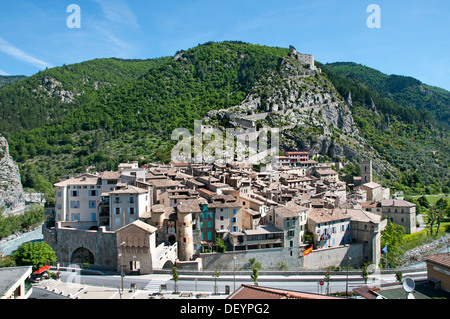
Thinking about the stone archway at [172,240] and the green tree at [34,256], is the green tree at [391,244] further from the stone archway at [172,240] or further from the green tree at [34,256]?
the green tree at [34,256]

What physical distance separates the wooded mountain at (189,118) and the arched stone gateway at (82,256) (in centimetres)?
4685

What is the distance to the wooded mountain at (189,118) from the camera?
96.5 metres

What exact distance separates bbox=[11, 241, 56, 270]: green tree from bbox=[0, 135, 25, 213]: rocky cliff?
157ft

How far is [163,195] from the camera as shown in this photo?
36500 millimetres

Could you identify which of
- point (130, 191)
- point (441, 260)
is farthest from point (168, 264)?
point (441, 260)

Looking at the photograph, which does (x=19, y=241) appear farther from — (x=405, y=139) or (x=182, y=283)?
(x=405, y=139)

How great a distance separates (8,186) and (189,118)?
169 ft

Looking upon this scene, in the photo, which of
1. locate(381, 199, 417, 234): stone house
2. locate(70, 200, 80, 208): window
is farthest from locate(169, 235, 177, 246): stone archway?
locate(381, 199, 417, 234): stone house

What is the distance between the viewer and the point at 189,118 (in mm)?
107500

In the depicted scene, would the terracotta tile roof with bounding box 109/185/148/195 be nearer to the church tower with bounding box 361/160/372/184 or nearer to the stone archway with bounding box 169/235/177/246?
the stone archway with bounding box 169/235/177/246

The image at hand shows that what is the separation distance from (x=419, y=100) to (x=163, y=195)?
197 meters

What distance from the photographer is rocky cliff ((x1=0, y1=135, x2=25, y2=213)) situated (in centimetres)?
7288

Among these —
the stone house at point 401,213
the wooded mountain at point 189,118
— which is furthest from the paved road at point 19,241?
the stone house at point 401,213

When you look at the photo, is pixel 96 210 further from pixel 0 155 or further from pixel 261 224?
pixel 0 155
